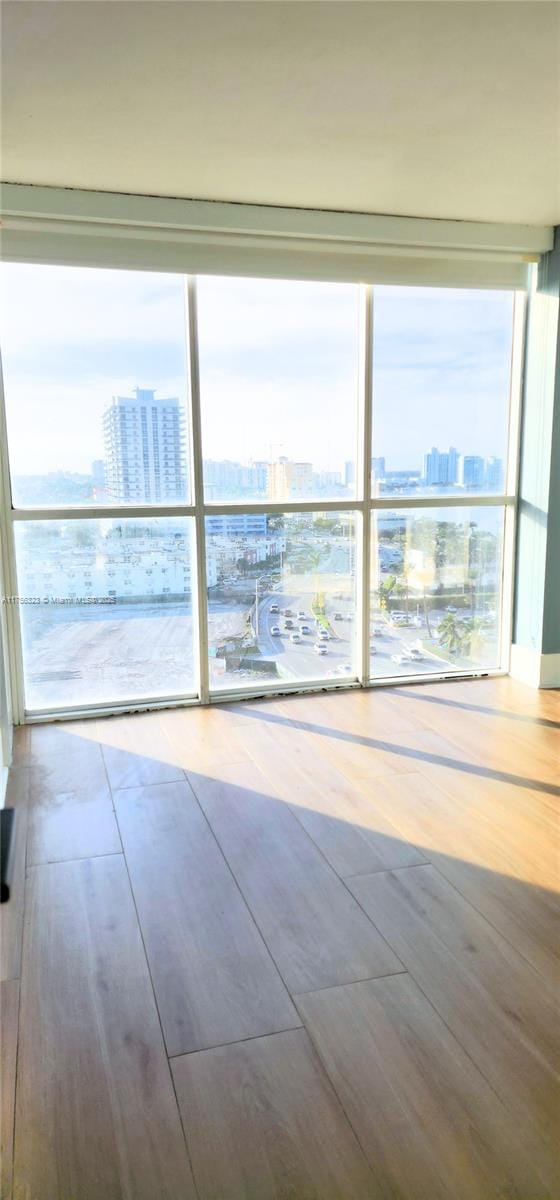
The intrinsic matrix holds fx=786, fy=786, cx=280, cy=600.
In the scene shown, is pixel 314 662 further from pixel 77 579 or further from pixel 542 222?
pixel 542 222

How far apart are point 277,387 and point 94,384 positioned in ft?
3.12

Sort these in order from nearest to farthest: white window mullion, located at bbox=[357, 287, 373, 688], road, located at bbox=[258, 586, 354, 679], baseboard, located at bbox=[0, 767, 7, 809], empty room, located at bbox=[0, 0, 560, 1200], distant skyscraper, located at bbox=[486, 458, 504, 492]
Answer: empty room, located at bbox=[0, 0, 560, 1200] < baseboard, located at bbox=[0, 767, 7, 809] < white window mullion, located at bbox=[357, 287, 373, 688] < road, located at bbox=[258, 586, 354, 679] < distant skyscraper, located at bbox=[486, 458, 504, 492]

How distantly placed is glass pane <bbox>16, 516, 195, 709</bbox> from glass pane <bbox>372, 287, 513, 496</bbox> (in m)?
1.27

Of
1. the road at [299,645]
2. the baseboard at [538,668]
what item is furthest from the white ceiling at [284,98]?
the baseboard at [538,668]

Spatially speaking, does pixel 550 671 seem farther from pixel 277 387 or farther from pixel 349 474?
pixel 277 387

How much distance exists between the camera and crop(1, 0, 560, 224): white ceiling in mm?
2049

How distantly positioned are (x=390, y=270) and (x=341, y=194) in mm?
680

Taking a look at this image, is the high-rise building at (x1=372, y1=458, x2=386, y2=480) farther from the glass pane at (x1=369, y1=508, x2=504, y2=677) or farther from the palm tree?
the palm tree

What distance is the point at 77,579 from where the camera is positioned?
13.1 ft

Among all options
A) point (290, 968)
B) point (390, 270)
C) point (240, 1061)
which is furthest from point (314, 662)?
point (240, 1061)

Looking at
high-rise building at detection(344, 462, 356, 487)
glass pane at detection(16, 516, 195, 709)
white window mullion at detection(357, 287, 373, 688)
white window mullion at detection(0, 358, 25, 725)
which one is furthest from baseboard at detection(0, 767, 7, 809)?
high-rise building at detection(344, 462, 356, 487)

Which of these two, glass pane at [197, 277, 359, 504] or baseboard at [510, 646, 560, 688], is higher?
glass pane at [197, 277, 359, 504]

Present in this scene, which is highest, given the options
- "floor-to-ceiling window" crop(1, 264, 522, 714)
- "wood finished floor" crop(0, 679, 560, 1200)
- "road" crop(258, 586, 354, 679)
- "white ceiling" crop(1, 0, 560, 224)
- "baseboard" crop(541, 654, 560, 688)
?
"white ceiling" crop(1, 0, 560, 224)

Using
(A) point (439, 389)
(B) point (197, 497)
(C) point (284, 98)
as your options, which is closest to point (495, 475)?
(A) point (439, 389)
